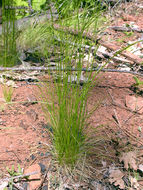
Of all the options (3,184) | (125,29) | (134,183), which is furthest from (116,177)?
(125,29)

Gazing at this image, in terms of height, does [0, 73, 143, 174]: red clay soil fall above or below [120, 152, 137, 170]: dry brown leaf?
above

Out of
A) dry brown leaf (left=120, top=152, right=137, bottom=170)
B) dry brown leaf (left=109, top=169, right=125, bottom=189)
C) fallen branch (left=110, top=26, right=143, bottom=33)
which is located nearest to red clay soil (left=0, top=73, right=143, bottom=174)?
dry brown leaf (left=120, top=152, right=137, bottom=170)

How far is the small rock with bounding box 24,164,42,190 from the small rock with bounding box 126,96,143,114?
0.97 meters

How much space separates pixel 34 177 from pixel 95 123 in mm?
630

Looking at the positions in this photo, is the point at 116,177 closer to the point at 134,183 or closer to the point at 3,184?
the point at 134,183

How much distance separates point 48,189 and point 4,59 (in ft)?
5.00

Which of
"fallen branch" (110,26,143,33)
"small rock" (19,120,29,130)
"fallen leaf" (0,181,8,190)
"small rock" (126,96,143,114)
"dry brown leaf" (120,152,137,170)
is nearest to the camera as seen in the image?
"fallen leaf" (0,181,8,190)

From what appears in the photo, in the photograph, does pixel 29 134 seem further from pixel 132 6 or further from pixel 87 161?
pixel 132 6

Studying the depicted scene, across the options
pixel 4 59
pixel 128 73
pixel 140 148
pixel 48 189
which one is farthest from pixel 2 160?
pixel 128 73

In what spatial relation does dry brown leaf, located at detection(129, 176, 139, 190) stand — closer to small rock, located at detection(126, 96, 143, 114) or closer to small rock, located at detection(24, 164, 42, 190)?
small rock, located at detection(24, 164, 42, 190)

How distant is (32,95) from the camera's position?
2.08m

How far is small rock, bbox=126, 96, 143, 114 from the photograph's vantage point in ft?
6.48

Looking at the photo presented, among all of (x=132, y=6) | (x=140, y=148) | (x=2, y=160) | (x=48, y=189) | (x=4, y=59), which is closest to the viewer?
(x=48, y=189)

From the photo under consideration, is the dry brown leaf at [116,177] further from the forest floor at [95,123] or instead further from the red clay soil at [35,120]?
the red clay soil at [35,120]
